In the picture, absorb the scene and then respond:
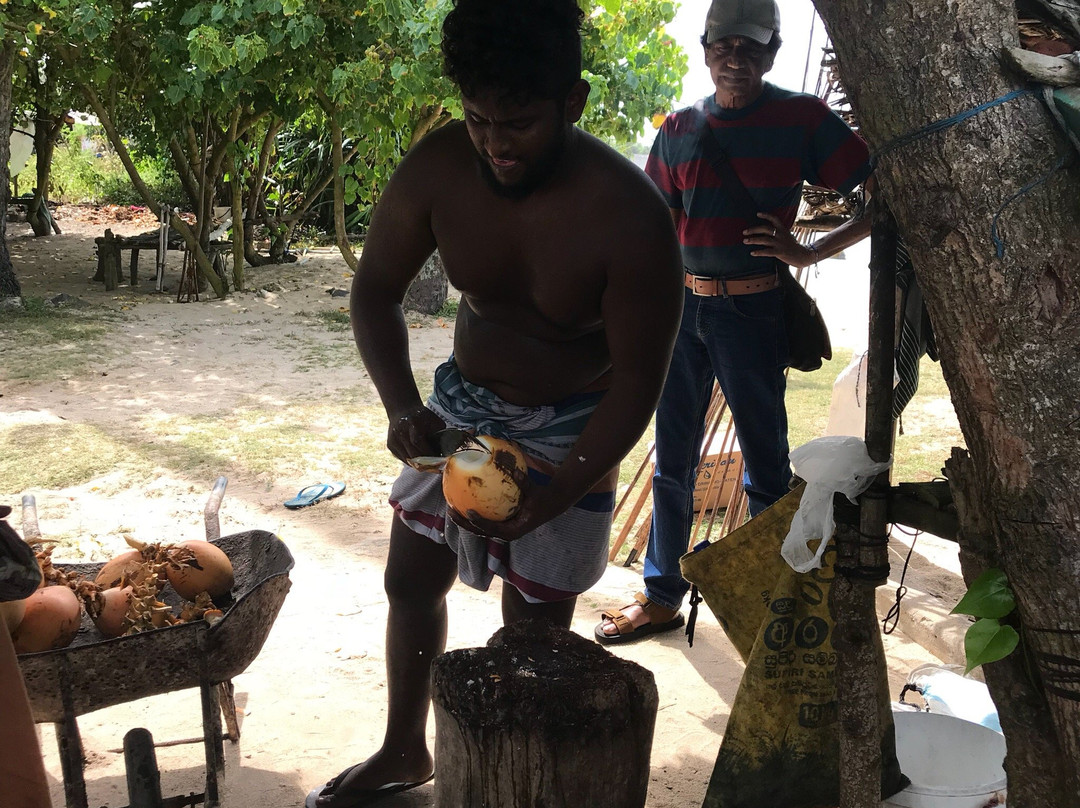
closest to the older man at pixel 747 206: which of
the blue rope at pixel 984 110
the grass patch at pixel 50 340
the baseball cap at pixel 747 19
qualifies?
the baseball cap at pixel 747 19

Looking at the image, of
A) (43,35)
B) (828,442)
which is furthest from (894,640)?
(43,35)

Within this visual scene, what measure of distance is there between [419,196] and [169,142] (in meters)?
10.8

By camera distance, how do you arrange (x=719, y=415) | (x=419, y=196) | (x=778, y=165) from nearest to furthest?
(x=419, y=196), (x=778, y=165), (x=719, y=415)

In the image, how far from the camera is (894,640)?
4.07 metres

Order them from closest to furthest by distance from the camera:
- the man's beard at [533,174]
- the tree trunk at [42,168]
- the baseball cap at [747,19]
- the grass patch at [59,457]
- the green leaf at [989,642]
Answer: the green leaf at [989,642] < the man's beard at [533,174] < the baseball cap at [747,19] < the grass patch at [59,457] < the tree trunk at [42,168]

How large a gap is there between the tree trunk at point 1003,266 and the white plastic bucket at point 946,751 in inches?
26.4

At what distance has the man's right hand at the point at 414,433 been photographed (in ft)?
7.89

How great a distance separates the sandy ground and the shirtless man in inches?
18.9

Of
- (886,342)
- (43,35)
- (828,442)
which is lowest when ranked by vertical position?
(828,442)

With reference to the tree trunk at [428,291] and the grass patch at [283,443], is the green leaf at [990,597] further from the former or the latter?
the tree trunk at [428,291]

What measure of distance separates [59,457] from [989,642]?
5.62 meters

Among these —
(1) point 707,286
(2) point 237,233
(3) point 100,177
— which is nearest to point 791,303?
(1) point 707,286

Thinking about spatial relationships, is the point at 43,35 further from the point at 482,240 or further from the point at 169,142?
the point at 482,240

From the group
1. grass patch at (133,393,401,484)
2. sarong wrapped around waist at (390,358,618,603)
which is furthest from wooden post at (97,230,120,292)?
sarong wrapped around waist at (390,358,618,603)
